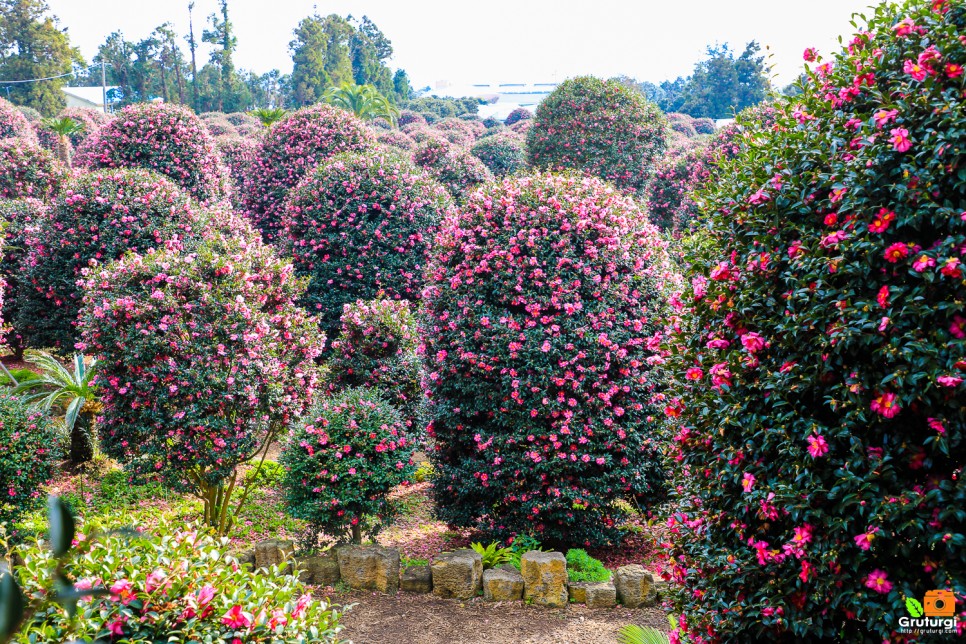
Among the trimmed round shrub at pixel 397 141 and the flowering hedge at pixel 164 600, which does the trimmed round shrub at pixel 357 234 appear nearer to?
the flowering hedge at pixel 164 600

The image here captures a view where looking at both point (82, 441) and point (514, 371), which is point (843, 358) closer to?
point (514, 371)

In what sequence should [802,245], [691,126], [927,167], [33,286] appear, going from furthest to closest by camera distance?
[691,126]
[33,286]
[802,245]
[927,167]

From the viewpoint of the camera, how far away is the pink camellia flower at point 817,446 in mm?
2906

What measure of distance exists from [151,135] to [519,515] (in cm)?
1116

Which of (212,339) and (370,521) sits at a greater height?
(212,339)

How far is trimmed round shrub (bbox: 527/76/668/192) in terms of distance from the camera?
1845cm

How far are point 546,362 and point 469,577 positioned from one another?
205cm

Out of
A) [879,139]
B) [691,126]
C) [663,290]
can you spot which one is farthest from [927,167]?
[691,126]

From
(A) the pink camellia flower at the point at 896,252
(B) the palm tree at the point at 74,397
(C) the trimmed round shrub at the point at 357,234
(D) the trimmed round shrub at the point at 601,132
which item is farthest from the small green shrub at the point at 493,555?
(D) the trimmed round shrub at the point at 601,132

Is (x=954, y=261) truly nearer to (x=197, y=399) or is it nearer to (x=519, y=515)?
(x=519, y=515)

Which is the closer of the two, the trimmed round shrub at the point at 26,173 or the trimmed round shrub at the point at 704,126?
the trimmed round shrub at the point at 26,173

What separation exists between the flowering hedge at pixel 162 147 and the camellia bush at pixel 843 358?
41.7 ft

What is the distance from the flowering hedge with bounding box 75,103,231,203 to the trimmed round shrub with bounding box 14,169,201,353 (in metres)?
2.97

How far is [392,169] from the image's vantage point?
12406 millimetres
